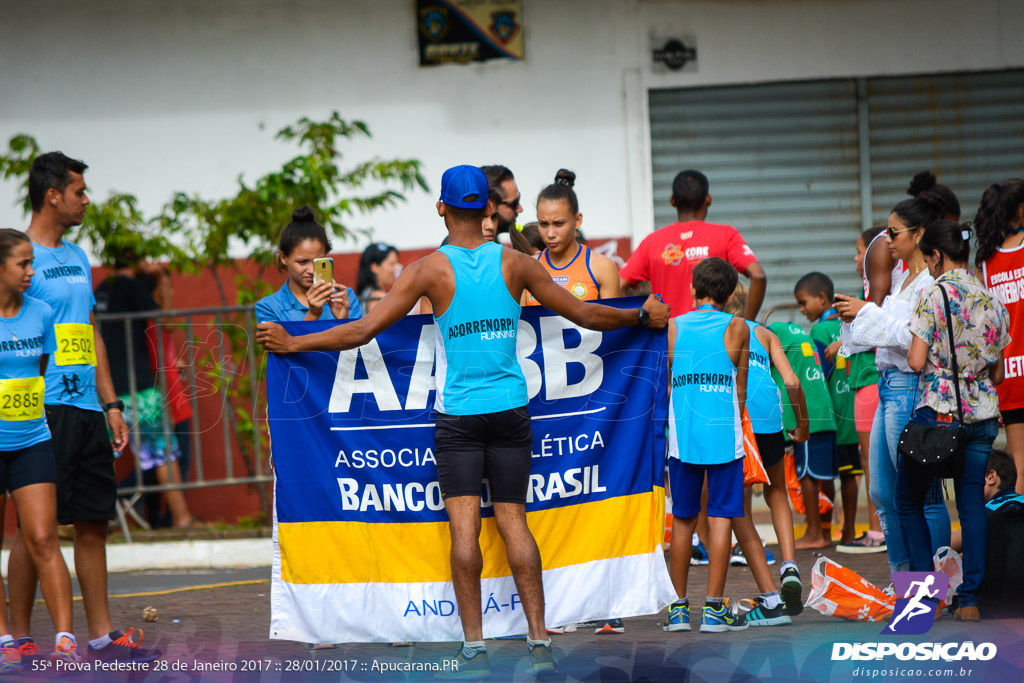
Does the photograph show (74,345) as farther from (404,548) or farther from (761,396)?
(761,396)

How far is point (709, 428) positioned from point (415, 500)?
166 cm

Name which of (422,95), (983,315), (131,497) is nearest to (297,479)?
(983,315)

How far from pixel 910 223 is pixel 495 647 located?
127 inches

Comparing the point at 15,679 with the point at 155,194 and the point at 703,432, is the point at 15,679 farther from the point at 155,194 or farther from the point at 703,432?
the point at 155,194

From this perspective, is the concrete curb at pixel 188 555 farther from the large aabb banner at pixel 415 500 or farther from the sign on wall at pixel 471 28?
the sign on wall at pixel 471 28

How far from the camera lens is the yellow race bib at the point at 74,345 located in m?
5.95

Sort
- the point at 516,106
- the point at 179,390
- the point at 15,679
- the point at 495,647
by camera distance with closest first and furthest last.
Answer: the point at 15,679 < the point at 495,647 < the point at 179,390 < the point at 516,106

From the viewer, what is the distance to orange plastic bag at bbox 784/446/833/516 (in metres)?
9.29

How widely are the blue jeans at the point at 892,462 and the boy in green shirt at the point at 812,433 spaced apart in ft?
7.57

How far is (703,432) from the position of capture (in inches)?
244

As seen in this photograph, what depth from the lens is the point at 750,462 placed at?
6.62 meters

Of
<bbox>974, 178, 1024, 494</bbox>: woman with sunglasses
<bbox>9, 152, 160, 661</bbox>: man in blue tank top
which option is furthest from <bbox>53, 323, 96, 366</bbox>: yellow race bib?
<bbox>974, 178, 1024, 494</bbox>: woman with sunglasses

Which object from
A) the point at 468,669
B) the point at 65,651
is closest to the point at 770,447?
the point at 468,669

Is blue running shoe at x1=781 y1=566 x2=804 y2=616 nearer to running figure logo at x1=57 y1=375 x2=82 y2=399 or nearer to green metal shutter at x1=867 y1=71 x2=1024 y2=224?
running figure logo at x1=57 y1=375 x2=82 y2=399
